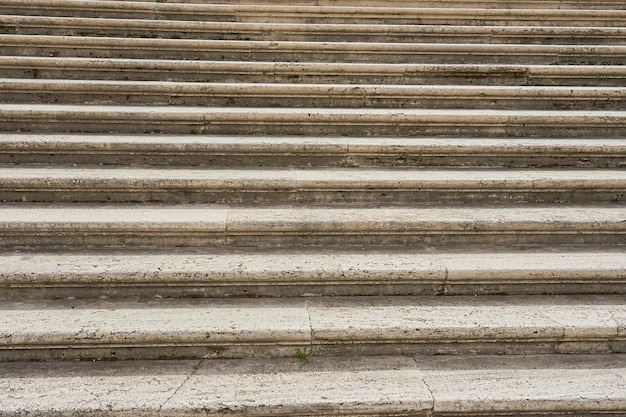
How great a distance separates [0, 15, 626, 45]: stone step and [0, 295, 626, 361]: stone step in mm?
3107

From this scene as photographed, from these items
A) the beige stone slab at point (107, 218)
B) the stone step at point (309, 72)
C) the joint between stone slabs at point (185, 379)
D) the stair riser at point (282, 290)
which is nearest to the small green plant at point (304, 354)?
the stair riser at point (282, 290)

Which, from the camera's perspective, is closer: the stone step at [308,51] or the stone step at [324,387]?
the stone step at [324,387]

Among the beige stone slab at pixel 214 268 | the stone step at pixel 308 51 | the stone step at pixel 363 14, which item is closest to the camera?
the beige stone slab at pixel 214 268

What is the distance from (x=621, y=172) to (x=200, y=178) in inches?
123

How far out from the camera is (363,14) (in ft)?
15.8

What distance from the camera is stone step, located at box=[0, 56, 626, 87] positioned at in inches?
151

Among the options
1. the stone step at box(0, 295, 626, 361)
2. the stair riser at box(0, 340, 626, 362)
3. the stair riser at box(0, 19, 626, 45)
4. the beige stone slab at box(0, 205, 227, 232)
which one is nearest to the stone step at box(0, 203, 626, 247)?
the beige stone slab at box(0, 205, 227, 232)

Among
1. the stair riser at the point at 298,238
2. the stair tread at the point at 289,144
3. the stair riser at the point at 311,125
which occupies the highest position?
the stair riser at the point at 311,125

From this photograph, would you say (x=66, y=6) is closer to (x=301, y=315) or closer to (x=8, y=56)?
(x=8, y=56)

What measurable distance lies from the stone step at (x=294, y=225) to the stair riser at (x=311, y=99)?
123 centimetres

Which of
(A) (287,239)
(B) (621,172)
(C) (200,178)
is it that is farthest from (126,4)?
(B) (621,172)

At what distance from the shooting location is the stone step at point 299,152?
10.0 feet

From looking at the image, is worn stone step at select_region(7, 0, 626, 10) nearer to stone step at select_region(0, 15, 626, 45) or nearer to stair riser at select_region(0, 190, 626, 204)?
stone step at select_region(0, 15, 626, 45)

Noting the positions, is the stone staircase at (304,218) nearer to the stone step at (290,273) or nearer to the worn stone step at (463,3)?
the stone step at (290,273)
